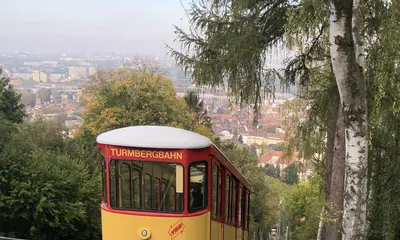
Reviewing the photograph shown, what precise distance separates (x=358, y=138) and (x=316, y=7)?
171 cm

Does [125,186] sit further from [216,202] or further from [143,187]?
[216,202]

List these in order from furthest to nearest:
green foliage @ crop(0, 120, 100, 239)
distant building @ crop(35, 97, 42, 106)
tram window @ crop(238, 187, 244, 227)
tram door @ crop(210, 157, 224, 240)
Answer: distant building @ crop(35, 97, 42, 106) < green foliage @ crop(0, 120, 100, 239) < tram window @ crop(238, 187, 244, 227) < tram door @ crop(210, 157, 224, 240)

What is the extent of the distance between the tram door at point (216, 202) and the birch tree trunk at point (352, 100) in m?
2.13

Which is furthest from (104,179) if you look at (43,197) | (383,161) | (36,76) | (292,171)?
(36,76)

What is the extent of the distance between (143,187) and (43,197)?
631 cm

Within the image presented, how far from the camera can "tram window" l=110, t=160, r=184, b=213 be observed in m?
5.83

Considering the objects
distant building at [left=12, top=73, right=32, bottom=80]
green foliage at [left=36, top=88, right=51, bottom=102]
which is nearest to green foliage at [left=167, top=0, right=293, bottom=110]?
green foliage at [left=36, top=88, right=51, bottom=102]

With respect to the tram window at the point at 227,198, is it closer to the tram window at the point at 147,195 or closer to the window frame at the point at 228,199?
the window frame at the point at 228,199

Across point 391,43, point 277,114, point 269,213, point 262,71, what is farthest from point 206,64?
point 269,213

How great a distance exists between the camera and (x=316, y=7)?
4582mm

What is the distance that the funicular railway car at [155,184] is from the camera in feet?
19.0

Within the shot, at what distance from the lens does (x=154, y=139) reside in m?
5.82

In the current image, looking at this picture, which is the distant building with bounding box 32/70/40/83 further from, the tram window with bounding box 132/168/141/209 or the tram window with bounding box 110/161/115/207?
the tram window with bounding box 132/168/141/209

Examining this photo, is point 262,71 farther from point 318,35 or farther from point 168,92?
point 168,92
